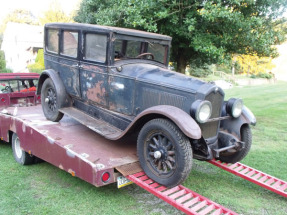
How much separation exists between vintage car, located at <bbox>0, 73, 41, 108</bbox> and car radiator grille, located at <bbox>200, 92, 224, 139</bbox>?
14.0 ft

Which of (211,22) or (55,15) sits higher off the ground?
(55,15)

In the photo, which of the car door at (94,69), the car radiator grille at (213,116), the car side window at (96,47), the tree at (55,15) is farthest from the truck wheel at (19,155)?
the tree at (55,15)

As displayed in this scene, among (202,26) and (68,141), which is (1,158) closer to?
(68,141)

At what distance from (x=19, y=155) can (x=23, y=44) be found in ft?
88.7

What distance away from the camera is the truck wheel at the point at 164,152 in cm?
328

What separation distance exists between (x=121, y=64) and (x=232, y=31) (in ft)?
11.8

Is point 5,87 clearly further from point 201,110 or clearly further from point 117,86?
point 201,110

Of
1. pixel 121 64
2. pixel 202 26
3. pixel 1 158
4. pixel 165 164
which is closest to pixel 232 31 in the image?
pixel 202 26

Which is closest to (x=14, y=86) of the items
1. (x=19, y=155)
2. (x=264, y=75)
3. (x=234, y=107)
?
(x=19, y=155)

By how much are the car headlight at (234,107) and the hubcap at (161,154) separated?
3.73 feet

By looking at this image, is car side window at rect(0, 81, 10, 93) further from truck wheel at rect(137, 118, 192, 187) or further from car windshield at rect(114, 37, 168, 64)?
truck wheel at rect(137, 118, 192, 187)

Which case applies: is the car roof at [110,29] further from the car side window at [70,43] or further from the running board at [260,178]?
the running board at [260,178]

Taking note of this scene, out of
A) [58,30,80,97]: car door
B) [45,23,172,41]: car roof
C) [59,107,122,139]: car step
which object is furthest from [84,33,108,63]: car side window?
[59,107,122,139]: car step

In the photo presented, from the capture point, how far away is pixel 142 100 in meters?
3.98
